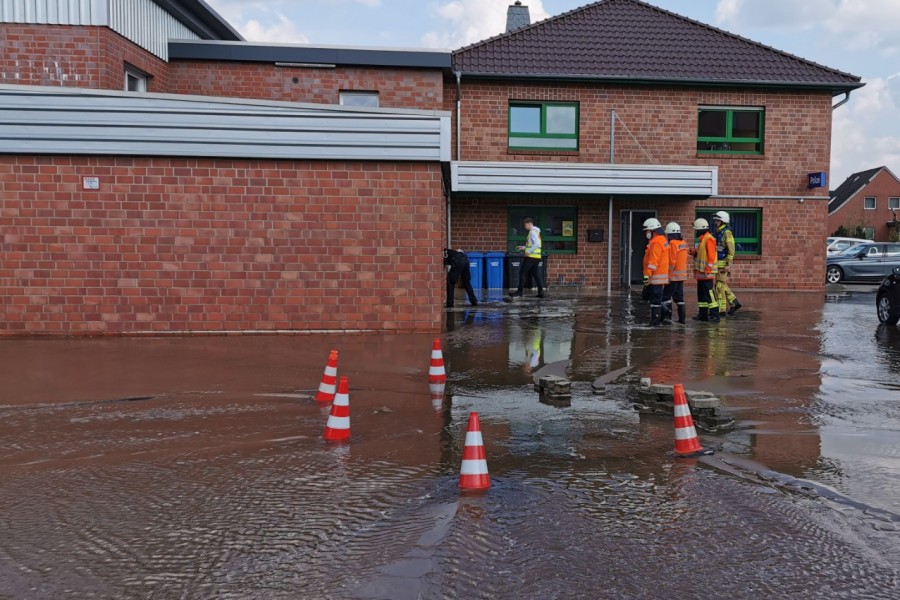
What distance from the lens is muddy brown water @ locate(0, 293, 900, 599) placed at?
390cm

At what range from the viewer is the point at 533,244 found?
62.6ft

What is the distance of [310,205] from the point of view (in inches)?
506

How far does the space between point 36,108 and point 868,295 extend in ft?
71.0

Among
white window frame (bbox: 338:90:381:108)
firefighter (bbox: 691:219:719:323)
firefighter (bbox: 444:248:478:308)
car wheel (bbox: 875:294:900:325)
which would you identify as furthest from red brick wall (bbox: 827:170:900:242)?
firefighter (bbox: 444:248:478:308)

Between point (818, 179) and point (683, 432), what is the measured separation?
20405 mm

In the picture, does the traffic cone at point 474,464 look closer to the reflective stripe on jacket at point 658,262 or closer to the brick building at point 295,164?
the brick building at point 295,164

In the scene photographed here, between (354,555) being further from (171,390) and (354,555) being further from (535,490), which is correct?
(171,390)

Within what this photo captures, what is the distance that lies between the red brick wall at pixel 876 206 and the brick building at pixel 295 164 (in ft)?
159

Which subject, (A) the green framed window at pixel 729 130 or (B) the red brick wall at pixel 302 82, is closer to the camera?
(B) the red brick wall at pixel 302 82

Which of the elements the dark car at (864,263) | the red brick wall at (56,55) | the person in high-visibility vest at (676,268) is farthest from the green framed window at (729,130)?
the red brick wall at (56,55)

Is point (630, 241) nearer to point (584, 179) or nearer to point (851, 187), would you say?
point (584, 179)

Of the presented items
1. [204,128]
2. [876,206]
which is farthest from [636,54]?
[876,206]

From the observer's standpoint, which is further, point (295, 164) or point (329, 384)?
point (295, 164)

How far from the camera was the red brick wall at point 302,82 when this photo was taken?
1930 centimetres
